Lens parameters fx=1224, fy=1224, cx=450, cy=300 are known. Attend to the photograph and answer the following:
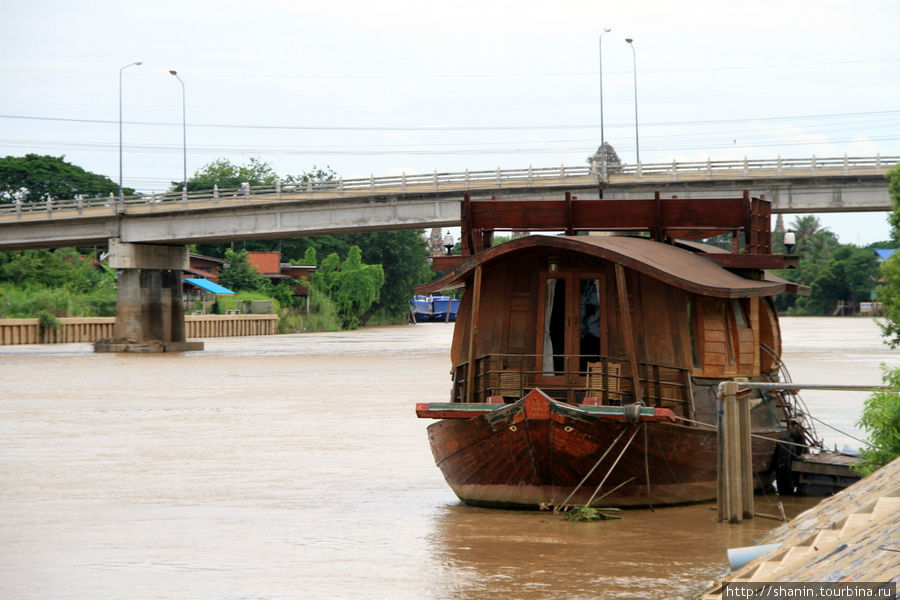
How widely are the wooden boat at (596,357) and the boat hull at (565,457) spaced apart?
0.05 ft

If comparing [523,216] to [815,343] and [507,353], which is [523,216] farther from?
[815,343]

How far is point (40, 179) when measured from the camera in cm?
9875

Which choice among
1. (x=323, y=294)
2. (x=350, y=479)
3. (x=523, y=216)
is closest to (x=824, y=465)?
(x=523, y=216)

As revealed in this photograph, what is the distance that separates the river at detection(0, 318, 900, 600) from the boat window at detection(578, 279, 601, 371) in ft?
6.38

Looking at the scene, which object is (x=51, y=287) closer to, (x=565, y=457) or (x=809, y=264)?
(x=565, y=457)

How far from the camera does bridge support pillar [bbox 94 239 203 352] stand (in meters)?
56.5

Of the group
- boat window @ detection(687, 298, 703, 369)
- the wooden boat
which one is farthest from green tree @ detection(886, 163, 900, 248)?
boat window @ detection(687, 298, 703, 369)

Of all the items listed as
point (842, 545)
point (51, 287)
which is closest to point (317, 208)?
point (51, 287)

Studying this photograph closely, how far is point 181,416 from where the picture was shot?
26.1 meters

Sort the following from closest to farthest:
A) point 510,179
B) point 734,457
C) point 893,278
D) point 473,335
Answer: point 734,457 < point 473,335 < point 893,278 < point 510,179

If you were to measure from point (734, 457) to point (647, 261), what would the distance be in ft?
7.63

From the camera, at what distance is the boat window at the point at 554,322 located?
14062 mm

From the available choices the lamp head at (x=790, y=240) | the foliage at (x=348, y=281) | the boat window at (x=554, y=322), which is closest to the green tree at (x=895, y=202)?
the lamp head at (x=790, y=240)

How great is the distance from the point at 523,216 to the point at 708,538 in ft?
16.3
